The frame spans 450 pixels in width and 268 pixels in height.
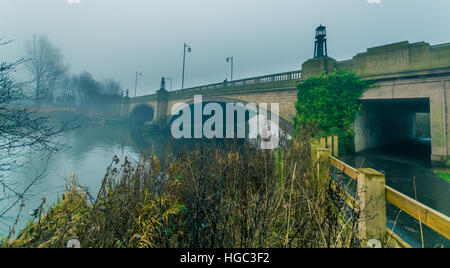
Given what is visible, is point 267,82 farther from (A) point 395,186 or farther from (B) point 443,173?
(A) point 395,186

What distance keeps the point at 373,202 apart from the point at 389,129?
15.8 meters

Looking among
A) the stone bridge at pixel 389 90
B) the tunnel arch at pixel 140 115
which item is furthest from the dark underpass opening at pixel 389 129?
the tunnel arch at pixel 140 115

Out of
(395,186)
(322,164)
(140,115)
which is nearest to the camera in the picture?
(322,164)

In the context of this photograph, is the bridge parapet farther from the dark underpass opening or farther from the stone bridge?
the dark underpass opening

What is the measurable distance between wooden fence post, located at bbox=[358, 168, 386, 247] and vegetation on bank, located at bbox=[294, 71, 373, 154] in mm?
8090

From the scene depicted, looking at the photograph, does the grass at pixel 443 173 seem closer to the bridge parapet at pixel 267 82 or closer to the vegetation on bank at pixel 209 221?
the vegetation on bank at pixel 209 221

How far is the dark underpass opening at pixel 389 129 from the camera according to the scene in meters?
10.2

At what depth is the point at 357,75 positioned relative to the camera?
9680mm

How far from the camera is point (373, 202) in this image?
5.82 ft

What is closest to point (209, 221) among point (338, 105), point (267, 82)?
point (338, 105)

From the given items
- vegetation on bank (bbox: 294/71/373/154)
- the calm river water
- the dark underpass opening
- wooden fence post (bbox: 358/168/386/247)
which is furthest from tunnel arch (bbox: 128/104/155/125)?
wooden fence post (bbox: 358/168/386/247)

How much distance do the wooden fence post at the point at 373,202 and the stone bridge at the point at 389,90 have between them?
756 centimetres

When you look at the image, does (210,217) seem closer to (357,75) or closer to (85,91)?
(357,75)
